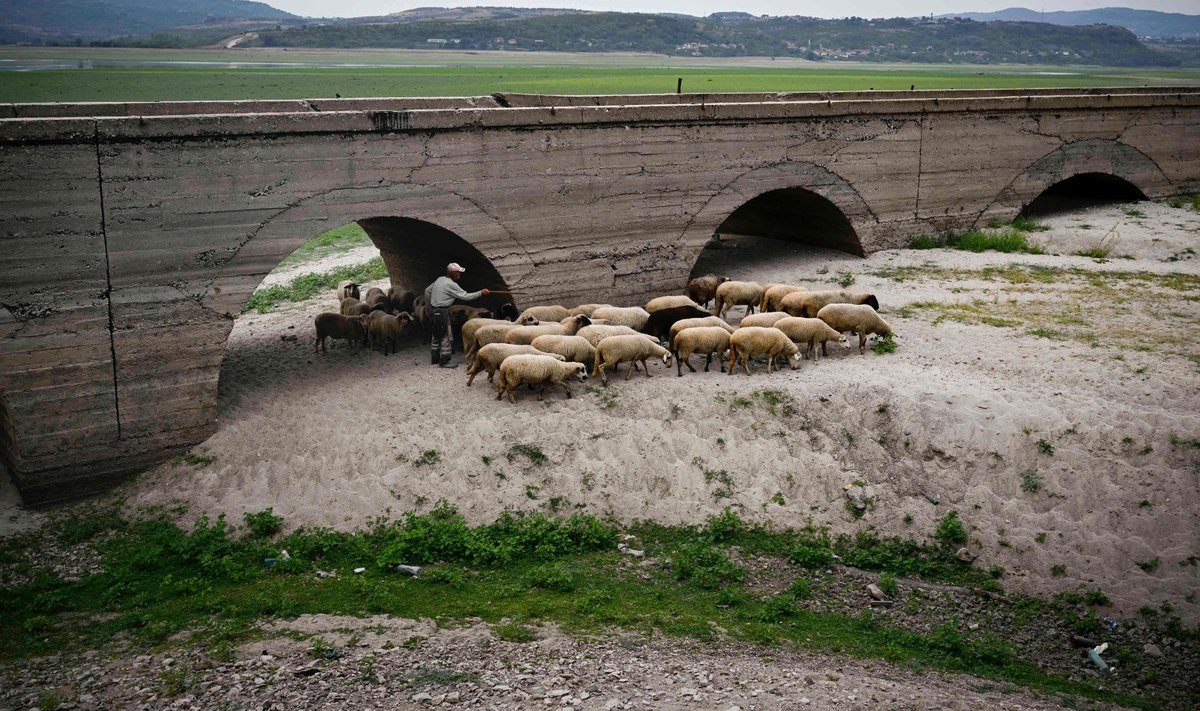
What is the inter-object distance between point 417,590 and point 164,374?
5.39 m

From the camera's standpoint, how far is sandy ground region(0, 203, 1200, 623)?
1245 centimetres

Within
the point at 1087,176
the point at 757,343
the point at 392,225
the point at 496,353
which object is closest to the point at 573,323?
the point at 496,353

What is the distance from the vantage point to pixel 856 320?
647 inches

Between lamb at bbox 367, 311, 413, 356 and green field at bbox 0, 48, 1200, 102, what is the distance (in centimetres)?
3043

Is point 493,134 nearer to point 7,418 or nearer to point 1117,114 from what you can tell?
point 7,418

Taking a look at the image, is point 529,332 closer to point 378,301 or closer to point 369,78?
point 378,301

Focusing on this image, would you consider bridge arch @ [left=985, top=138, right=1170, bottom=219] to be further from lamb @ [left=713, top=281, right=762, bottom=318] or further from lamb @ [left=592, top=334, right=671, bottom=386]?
lamb @ [left=592, top=334, right=671, bottom=386]

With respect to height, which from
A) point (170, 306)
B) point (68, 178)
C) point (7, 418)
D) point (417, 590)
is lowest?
point (417, 590)

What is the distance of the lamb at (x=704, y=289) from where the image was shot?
19312 millimetres

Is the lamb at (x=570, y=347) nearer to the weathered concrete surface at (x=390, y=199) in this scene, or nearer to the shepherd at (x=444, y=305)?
the shepherd at (x=444, y=305)

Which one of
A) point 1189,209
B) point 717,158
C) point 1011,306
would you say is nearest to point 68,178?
point 717,158

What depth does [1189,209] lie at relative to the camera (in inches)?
1000

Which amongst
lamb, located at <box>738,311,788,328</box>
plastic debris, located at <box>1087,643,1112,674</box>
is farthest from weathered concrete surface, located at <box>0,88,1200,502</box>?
plastic debris, located at <box>1087,643,1112,674</box>

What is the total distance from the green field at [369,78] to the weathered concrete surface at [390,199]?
28699 millimetres
